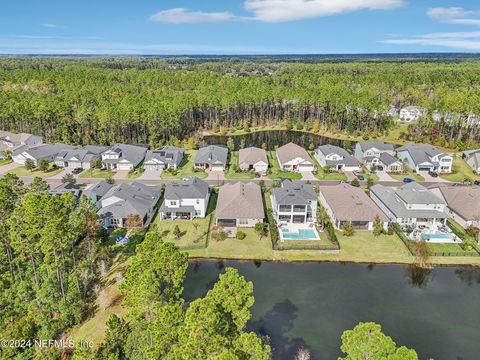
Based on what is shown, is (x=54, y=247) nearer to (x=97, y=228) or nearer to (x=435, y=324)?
(x=97, y=228)

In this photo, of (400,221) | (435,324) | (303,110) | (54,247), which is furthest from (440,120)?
(54,247)

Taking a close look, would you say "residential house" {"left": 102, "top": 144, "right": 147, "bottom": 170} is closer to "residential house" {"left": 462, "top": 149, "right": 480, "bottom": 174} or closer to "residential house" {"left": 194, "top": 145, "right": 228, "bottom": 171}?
"residential house" {"left": 194, "top": 145, "right": 228, "bottom": 171}

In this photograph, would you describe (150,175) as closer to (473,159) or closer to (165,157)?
(165,157)

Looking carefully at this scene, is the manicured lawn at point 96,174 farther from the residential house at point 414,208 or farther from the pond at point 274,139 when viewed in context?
the residential house at point 414,208

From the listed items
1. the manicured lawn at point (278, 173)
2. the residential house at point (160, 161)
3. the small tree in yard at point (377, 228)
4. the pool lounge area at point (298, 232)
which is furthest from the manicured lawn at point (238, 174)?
the small tree in yard at point (377, 228)

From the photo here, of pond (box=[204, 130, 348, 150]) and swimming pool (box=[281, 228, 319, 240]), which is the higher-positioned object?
pond (box=[204, 130, 348, 150])

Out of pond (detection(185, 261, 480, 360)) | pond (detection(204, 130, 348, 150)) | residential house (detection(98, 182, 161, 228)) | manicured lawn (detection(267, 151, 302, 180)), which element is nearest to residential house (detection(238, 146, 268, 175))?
manicured lawn (detection(267, 151, 302, 180))
